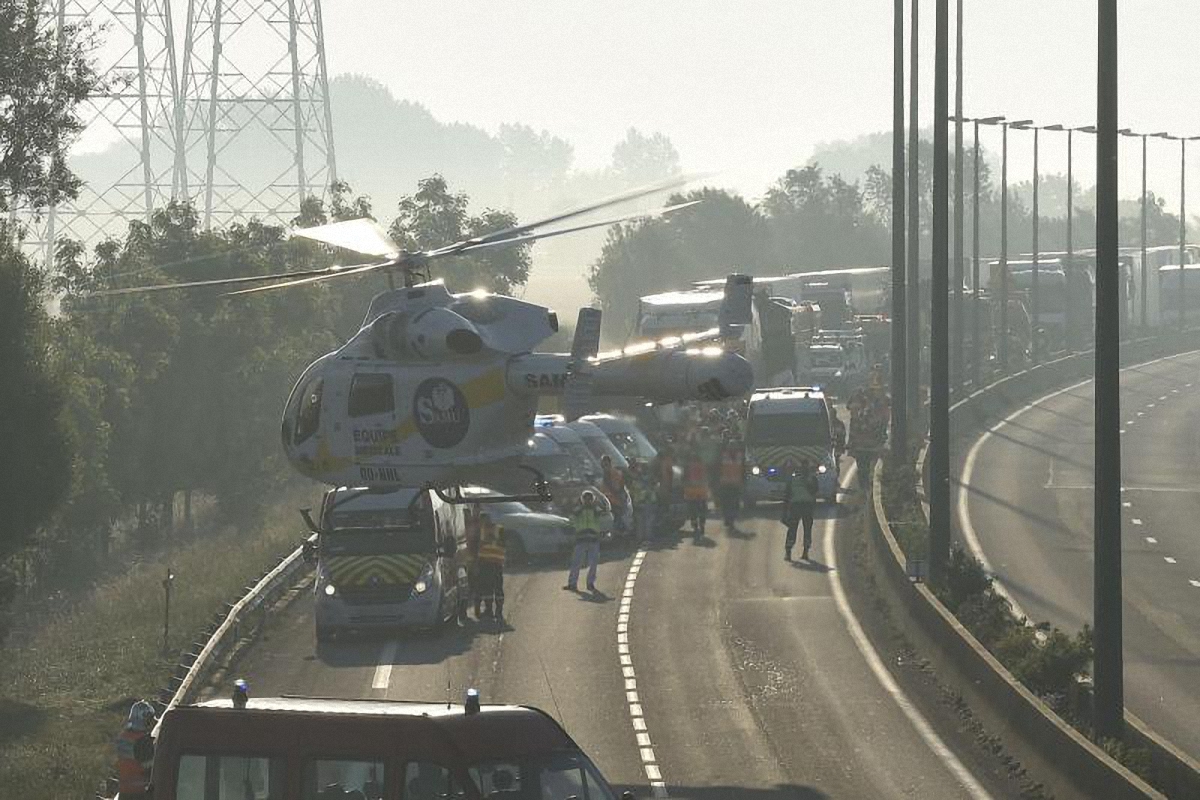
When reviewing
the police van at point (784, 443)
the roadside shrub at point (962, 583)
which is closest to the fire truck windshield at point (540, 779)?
the roadside shrub at point (962, 583)

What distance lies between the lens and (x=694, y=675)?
103ft

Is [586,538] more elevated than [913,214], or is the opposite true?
[913,214]

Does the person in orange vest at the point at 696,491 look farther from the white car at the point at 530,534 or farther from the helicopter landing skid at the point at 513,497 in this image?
the helicopter landing skid at the point at 513,497

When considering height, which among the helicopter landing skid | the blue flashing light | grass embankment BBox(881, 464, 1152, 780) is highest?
the helicopter landing skid

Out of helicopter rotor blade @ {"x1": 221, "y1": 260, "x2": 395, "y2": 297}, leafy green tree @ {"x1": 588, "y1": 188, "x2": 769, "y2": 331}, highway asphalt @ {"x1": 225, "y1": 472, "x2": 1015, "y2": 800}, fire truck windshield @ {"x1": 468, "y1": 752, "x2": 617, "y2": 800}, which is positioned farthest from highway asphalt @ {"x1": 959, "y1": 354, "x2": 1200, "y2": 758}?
leafy green tree @ {"x1": 588, "y1": 188, "x2": 769, "y2": 331}

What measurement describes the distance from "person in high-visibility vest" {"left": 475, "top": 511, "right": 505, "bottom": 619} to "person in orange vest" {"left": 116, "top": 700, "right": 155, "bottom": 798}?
1477 cm

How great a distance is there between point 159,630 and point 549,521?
8486mm

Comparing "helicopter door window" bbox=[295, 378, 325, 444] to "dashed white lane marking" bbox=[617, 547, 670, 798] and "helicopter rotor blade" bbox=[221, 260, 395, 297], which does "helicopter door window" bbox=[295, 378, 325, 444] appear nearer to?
"helicopter rotor blade" bbox=[221, 260, 395, 297]

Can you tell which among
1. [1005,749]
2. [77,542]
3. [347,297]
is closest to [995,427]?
[347,297]

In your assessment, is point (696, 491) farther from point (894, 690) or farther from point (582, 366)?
point (582, 366)

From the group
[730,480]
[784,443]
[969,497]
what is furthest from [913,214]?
[730,480]

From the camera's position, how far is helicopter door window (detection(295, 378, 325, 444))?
961 inches

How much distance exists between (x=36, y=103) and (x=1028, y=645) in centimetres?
2235

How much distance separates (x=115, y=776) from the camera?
957 inches
